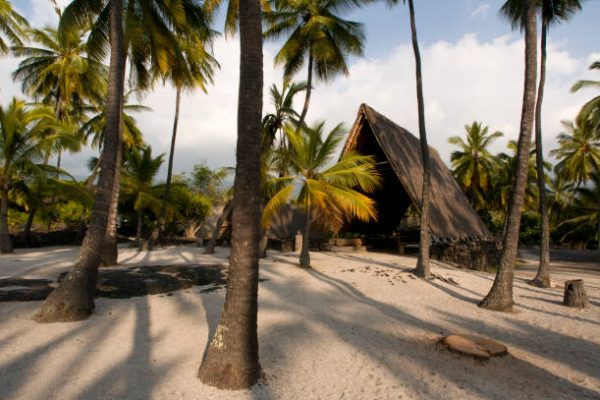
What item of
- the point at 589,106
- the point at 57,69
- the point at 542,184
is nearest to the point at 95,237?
the point at 542,184

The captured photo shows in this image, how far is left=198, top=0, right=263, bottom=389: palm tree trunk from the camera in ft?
14.5

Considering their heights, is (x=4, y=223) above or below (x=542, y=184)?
below

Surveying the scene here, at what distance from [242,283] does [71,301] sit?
3.92 m

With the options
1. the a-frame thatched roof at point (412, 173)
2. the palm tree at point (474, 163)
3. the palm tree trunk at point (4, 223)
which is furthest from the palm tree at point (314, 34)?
the palm tree at point (474, 163)

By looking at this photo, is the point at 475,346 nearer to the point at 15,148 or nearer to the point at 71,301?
the point at 71,301

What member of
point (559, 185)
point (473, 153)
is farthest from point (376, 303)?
point (559, 185)

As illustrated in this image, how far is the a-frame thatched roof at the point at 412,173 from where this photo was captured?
15652mm

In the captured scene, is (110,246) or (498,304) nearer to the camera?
(498,304)

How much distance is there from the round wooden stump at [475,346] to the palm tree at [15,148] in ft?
51.0

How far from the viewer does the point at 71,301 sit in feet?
21.3

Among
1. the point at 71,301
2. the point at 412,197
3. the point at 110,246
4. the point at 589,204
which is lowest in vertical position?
the point at 71,301

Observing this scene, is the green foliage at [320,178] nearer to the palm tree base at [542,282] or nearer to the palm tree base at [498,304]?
the palm tree base at [498,304]

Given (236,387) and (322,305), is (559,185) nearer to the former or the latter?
(322,305)

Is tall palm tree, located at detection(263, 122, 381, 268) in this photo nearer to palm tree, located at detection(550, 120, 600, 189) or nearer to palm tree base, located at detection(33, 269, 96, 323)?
palm tree base, located at detection(33, 269, 96, 323)
